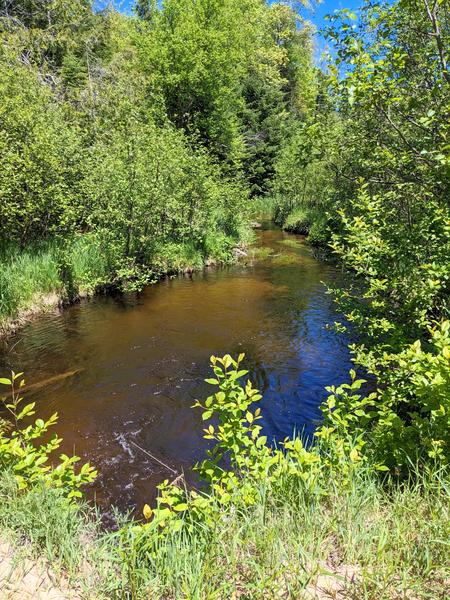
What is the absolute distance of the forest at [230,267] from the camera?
267 cm

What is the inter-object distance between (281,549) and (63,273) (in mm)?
10814

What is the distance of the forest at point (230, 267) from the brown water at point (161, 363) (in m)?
0.35

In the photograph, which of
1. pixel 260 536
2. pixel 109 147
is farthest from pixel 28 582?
pixel 109 147

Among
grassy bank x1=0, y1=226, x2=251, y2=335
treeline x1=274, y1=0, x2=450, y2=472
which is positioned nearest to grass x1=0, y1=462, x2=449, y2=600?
treeline x1=274, y1=0, x2=450, y2=472

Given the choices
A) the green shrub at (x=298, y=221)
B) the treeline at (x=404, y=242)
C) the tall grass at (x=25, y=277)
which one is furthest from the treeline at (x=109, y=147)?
the green shrub at (x=298, y=221)

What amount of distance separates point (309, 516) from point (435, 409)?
116 cm

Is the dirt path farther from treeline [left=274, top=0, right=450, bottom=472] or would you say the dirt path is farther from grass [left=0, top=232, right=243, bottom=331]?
grass [left=0, top=232, right=243, bottom=331]

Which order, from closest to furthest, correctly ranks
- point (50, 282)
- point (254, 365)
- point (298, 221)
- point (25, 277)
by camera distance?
point (254, 365), point (25, 277), point (50, 282), point (298, 221)

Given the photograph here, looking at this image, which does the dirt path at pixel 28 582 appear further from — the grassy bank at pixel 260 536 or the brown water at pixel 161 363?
the brown water at pixel 161 363

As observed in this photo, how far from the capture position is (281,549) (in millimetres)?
2543

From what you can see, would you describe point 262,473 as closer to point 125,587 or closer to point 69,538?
point 125,587

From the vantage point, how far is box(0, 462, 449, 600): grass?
2381 mm

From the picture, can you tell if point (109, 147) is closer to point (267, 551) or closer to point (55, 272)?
point (55, 272)

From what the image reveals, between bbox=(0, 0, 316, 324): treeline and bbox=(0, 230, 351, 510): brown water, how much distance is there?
1.65 meters
